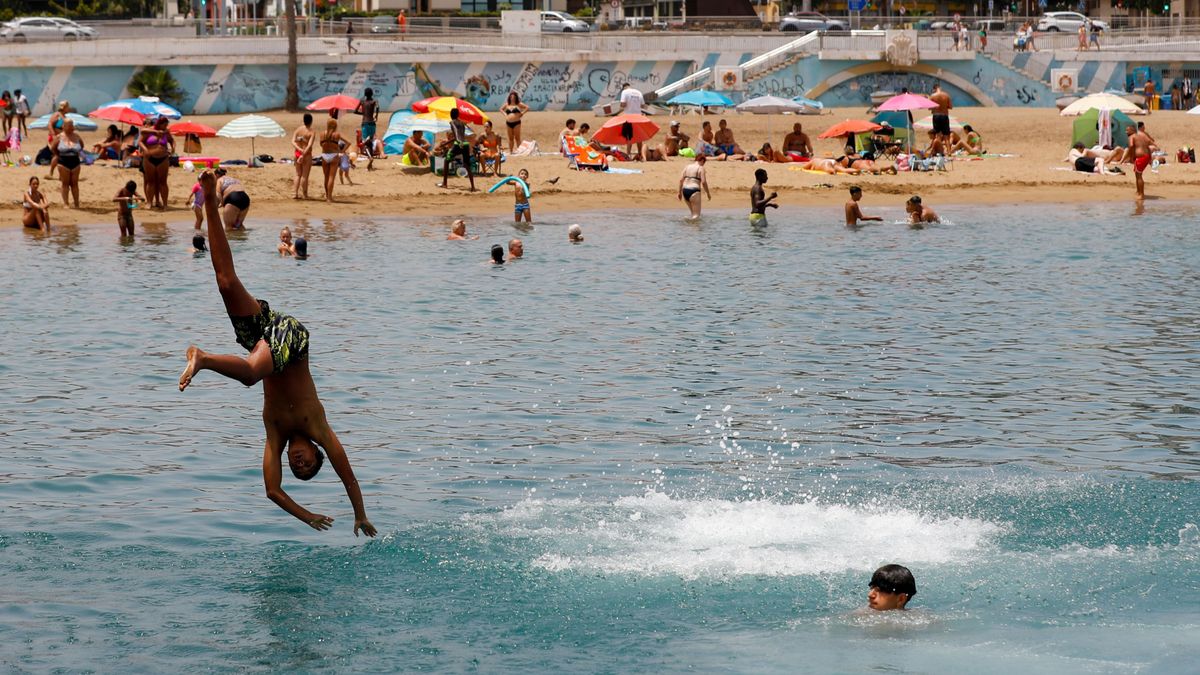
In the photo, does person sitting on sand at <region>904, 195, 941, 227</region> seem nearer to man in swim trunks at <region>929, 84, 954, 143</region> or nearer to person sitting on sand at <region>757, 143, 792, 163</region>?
person sitting on sand at <region>757, 143, 792, 163</region>

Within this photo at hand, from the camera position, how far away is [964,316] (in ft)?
71.3

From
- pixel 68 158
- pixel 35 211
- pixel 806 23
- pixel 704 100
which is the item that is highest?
pixel 806 23

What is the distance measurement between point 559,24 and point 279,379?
53460 millimetres

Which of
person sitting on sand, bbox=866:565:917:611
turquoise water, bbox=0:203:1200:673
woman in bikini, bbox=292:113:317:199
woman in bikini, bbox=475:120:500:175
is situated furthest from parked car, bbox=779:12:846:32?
person sitting on sand, bbox=866:565:917:611

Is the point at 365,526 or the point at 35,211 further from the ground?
the point at 35,211

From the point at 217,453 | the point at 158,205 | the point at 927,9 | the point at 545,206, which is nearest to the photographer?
the point at 217,453

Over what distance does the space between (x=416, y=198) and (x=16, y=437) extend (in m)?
20.8

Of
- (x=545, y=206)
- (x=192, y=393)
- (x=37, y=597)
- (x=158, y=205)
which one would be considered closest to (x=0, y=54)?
(x=158, y=205)

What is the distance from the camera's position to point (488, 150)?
37781 mm

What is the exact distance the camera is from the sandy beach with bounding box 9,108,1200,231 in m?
33.6

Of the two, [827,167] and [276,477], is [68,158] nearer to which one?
[827,167]

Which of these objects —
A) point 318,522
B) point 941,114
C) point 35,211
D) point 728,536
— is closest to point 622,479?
point 728,536

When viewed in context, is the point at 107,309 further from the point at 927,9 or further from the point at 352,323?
the point at 927,9

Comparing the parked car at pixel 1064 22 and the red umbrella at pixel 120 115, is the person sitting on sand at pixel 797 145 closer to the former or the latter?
the red umbrella at pixel 120 115
